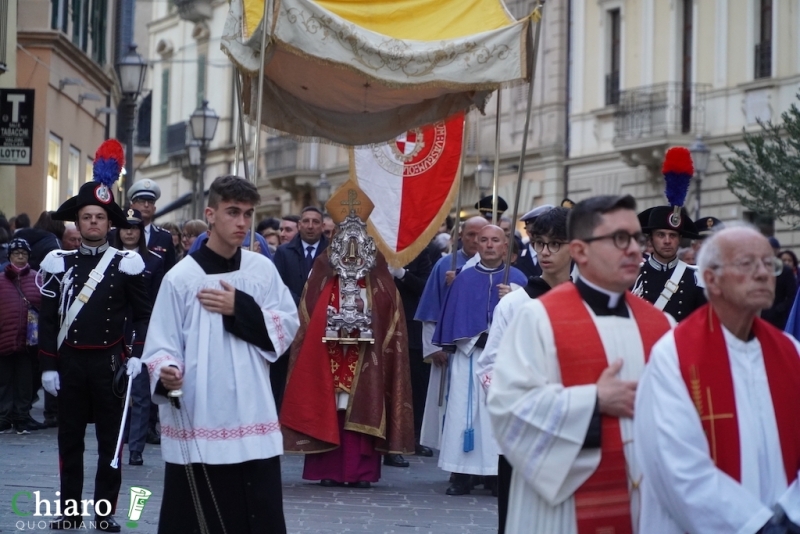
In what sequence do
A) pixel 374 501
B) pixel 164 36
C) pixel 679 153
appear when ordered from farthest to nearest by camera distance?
pixel 164 36 < pixel 374 501 < pixel 679 153

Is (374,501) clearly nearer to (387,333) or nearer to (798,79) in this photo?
(387,333)

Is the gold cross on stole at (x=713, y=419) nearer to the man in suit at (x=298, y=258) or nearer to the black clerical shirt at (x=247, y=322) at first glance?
the black clerical shirt at (x=247, y=322)

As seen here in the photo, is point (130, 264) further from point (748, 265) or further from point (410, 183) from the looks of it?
point (748, 265)

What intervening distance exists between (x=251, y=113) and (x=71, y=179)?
1750 centimetres

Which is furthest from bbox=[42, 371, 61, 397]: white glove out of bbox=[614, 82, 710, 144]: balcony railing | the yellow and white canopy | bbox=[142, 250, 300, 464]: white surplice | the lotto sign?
bbox=[614, 82, 710, 144]: balcony railing

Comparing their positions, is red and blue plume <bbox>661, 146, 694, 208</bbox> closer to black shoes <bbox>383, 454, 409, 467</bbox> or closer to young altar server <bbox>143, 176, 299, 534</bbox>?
young altar server <bbox>143, 176, 299, 534</bbox>

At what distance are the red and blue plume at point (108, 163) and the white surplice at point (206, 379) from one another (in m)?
2.09

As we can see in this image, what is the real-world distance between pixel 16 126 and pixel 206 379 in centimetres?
1330

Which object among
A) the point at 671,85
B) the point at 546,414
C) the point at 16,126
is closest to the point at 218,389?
the point at 546,414

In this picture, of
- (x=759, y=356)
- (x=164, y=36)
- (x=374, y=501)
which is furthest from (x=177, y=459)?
(x=164, y=36)

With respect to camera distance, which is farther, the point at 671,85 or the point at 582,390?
the point at 671,85

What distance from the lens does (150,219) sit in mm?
12445

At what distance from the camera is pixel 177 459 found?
21.9 ft

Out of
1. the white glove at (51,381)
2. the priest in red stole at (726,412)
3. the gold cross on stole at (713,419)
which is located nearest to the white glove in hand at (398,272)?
the white glove at (51,381)
